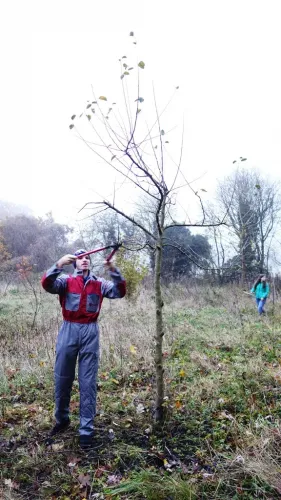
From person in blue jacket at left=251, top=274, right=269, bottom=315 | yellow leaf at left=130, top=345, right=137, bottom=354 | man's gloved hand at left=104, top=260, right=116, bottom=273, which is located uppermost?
man's gloved hand at left=104, top=260, right=116, bottom=273

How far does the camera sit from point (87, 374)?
3.76 metres

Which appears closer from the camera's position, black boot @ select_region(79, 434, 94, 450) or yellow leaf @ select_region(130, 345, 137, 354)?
black boot @ select_region(79, 434, 94, 450)

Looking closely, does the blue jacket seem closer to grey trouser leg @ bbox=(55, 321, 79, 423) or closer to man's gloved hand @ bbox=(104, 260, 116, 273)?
man's gloved hand @ bbox=(104, 260, 116, 273)

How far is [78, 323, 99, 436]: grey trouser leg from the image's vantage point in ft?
12.3

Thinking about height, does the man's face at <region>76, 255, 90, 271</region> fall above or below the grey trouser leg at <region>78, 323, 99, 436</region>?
above

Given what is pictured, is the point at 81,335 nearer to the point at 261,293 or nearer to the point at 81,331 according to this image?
the point at 81,331

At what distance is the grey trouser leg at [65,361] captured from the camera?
12.4 feet

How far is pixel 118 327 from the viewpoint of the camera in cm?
845

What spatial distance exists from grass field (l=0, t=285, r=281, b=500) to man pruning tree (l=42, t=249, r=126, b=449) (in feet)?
1.35

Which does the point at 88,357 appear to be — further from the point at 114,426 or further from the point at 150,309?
the point at 150,309

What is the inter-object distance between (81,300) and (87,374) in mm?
784

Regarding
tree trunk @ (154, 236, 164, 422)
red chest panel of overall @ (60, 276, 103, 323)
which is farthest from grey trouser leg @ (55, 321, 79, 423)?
tree trunk @ (154, 236, 164, 422)

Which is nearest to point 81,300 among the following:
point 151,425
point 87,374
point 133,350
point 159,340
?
point 87,374

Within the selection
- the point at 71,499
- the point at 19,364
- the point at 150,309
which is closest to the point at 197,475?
the point at 71,499
